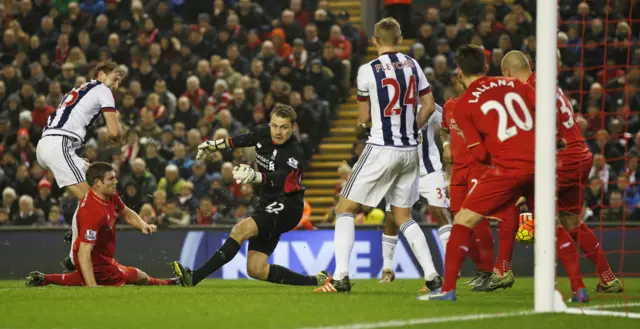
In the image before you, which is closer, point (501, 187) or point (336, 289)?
point (501, 187)

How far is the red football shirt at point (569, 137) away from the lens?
9.38 meters

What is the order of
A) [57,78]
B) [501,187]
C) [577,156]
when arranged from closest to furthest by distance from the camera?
1. [501,187]
2. [577,156]
3. [57,78]

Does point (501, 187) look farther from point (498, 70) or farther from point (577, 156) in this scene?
point (498, 70)

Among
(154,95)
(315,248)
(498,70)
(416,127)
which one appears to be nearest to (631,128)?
(498,70)

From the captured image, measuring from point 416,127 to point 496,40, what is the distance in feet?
35.6

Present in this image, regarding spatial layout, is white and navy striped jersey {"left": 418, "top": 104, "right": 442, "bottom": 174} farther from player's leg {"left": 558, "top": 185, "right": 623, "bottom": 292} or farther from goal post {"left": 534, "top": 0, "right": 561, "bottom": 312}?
goal post {"left": 534, "top": 0, "right": 561, "bottom": 312}

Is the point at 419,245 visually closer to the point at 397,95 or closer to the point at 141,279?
the point at 397,95

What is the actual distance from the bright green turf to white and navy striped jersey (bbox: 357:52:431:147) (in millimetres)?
1354

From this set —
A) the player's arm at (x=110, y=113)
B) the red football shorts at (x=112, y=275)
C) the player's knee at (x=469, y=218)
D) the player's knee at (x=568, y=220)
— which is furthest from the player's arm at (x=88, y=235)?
the player's knee at (x=568, y=220)

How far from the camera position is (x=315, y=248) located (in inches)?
639

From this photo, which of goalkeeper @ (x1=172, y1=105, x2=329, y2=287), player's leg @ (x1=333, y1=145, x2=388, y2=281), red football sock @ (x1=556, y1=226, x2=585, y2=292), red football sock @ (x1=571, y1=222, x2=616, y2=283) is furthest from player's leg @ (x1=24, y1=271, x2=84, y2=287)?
red football sock @ (x1=556, y1=226, x2=585, y2=292)

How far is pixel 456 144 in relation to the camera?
10.9 m

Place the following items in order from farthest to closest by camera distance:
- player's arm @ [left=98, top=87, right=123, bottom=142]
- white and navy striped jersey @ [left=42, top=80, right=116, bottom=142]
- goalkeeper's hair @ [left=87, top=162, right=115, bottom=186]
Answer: white and navy striped jersey @ [left=42, top=80, right=116, bottom=142]
player's arm @ [left=98, top=87, right=123, bottom=142]
goalkeeper's hair @ [left=87, top=162, right=115, bottom=186]

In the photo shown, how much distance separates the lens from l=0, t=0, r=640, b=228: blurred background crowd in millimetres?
18344
